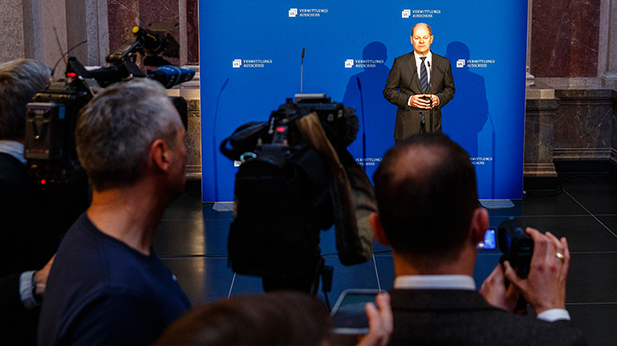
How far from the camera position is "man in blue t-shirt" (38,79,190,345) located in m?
1.51

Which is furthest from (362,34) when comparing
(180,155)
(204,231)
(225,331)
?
(225,331)

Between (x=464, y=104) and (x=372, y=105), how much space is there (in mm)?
1026

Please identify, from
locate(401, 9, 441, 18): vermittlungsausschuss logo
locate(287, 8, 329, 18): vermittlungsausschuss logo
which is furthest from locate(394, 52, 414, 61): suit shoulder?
locate(287, 8, 329, 18): vermittlungsausschuss logo

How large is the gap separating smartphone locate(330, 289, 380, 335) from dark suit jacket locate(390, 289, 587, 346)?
0.14 metres

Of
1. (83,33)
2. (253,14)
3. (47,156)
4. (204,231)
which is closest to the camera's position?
(47,156)

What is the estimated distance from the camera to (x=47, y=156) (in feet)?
7.04

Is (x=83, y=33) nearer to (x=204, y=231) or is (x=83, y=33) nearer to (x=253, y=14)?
(x=253, y=14)

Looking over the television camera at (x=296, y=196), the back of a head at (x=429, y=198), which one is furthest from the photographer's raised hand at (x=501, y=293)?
the television camera at (x=296, y=196)

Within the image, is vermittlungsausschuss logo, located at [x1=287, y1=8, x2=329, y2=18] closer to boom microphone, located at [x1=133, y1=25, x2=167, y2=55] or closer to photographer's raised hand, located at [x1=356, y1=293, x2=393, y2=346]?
boom microphone, located at [x1=133, y1=25, x2=167, y2=55]

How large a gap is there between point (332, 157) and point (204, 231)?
486cm

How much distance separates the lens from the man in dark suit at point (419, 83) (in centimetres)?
691

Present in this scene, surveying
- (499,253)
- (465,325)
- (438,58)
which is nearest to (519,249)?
(465,325)

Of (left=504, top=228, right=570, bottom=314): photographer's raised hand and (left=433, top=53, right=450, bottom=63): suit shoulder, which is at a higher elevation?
(left=433, top=53, right=450, bottom=63): suit shoulder

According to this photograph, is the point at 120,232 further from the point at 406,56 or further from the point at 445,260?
the point at 406,56
